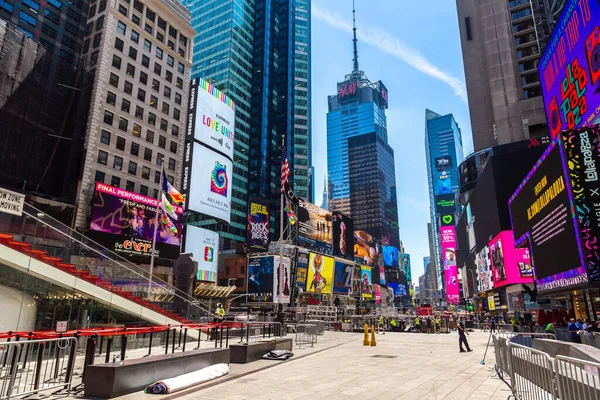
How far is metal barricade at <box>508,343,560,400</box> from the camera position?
6.21 metres

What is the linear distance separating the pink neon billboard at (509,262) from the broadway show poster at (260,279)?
3538 centimetres

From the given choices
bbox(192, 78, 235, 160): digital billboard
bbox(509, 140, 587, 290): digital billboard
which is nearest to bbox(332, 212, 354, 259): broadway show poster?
bbox(192, 78, 235, 160): digital billboard

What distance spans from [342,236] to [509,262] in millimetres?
37247

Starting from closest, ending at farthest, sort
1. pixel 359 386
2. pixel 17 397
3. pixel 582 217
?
1. pixel 17 397
2. pixel 359 386
3. pixel 582 217

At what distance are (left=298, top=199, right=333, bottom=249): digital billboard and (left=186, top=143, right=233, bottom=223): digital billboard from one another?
14962mm

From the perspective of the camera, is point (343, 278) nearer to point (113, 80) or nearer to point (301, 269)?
point (301, 269)

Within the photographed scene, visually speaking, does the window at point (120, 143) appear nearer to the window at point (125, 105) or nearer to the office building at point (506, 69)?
the window at point (125, 105)

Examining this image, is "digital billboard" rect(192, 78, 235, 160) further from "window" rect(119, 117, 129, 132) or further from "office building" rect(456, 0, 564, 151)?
"office building" rect(456, 0, 564, 151)

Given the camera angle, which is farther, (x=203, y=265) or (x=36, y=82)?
(x=203, y=265)

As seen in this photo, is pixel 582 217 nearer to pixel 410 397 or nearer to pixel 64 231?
pixel 410 397

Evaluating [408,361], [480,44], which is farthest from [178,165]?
[480,44]

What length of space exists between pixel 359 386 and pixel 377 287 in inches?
5001

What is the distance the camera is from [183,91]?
2516 inches

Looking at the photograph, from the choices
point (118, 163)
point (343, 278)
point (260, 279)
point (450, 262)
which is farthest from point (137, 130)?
point (450, 262)
